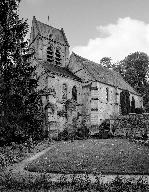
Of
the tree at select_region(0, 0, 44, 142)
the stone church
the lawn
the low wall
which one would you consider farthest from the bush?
the lawn

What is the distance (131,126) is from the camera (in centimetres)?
3058

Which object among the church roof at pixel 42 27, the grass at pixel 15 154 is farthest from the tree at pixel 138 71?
the grass at pixel 15 154

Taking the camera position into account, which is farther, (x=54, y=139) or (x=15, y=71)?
(x=54, y=139)

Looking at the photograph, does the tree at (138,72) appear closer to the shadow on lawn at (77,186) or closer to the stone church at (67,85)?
the stone church at (67,85)

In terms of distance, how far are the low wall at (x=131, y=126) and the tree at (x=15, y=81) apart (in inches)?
414

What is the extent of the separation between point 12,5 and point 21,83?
8923 millimetres

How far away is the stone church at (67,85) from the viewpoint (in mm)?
34281

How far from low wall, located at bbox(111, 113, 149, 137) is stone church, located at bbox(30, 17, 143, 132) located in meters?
5.06

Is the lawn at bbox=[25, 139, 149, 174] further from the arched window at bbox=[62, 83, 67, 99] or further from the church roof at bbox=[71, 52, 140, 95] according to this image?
the church roof at bbox=[71, 52, 140, 95]

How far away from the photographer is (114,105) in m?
42.2

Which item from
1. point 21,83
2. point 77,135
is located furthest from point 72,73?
point 21,83

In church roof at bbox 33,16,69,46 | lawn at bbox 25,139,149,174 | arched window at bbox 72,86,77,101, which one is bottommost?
lawn at bbox 25,139,149,174

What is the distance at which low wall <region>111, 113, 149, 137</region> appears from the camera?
2909cm

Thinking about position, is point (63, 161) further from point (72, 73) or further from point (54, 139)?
point (72, 73)
